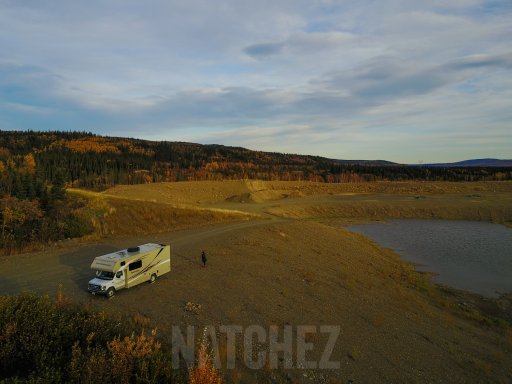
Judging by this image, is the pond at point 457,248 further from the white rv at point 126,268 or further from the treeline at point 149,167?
the treeline at point 149,167

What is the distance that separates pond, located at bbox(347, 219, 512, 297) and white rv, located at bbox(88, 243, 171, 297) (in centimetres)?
2297

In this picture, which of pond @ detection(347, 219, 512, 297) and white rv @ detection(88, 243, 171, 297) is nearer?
white rv @ detection(88, 243, 171, 297)

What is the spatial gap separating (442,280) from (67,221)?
1509 inches

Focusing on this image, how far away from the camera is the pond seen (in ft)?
93.7

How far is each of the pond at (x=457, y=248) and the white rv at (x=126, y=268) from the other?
23.0 meters

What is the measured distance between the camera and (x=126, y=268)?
18844 mm

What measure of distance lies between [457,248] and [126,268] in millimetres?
38795

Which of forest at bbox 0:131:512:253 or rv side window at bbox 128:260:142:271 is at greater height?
forest at bbox 0:131:512:253

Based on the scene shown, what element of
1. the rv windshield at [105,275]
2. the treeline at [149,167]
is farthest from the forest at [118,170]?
the rv windshield at [105,275]

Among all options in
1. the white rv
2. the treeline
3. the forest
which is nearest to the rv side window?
the white rv

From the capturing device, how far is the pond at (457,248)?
28562mm

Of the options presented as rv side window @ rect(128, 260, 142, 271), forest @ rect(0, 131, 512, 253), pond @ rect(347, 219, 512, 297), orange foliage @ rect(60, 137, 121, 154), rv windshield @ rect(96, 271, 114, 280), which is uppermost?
orange foliage @ rect(60, 137, 121, 154)

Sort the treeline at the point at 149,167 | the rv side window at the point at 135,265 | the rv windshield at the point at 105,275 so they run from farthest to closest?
the treeline at the point at 149,167, the rv side window at the point at 135,265, the rv windshield at the point at 105,275

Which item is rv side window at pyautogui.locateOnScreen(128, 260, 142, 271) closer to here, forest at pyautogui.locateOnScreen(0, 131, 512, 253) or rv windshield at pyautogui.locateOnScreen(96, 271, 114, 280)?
rv windshield at pyautogui.locateOnScreen(96, 271, 114, 280)
